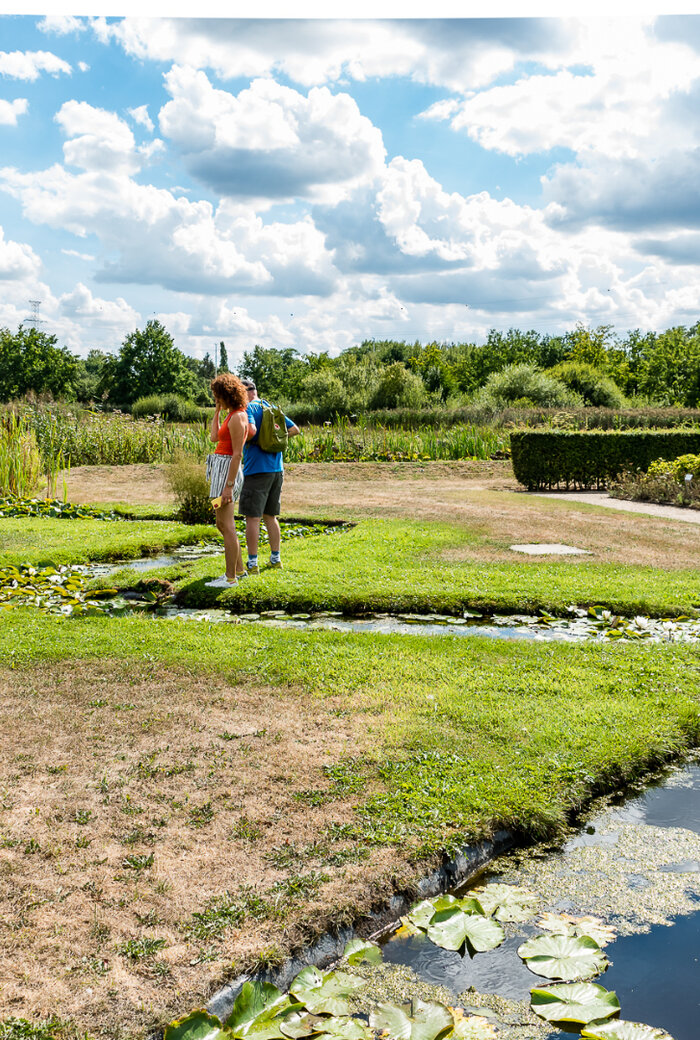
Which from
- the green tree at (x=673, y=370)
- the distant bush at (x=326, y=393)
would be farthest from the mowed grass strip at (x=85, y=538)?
the green tree at (x=673, y=370)

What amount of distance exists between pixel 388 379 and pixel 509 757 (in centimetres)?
3695

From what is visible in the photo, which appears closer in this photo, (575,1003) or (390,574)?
(575,1003)

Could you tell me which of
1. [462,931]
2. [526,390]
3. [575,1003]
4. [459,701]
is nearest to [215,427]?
[459,701]

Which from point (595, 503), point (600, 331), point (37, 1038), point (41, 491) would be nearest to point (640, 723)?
point (37, 1038)

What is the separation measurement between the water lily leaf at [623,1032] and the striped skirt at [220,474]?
574 centimetres

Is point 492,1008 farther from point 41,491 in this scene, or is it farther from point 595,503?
point 41,491

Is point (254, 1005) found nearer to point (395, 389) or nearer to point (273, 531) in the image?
point (273, 531)

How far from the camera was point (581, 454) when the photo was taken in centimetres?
1764

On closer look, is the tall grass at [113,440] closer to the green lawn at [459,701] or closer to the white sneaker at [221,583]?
the white sneaker at [221,583]

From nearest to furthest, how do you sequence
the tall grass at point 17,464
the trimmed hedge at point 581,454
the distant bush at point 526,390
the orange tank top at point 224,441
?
the orange tank top at point 224,441 → the tall grass at point 17,464 → the trimmed hedge at point 581,454 → the distant bush at point 526,390

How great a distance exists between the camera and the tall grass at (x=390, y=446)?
22.0m

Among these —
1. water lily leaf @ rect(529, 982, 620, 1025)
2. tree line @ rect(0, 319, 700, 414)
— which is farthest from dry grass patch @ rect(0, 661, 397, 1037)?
tree line @ rect(0, 319, 700, 414)

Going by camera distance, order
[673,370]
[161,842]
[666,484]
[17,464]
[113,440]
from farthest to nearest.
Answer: [673,370], [113,440], [666,484], [17,464], [161,842]

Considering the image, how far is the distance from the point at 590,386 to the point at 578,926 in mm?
36448
